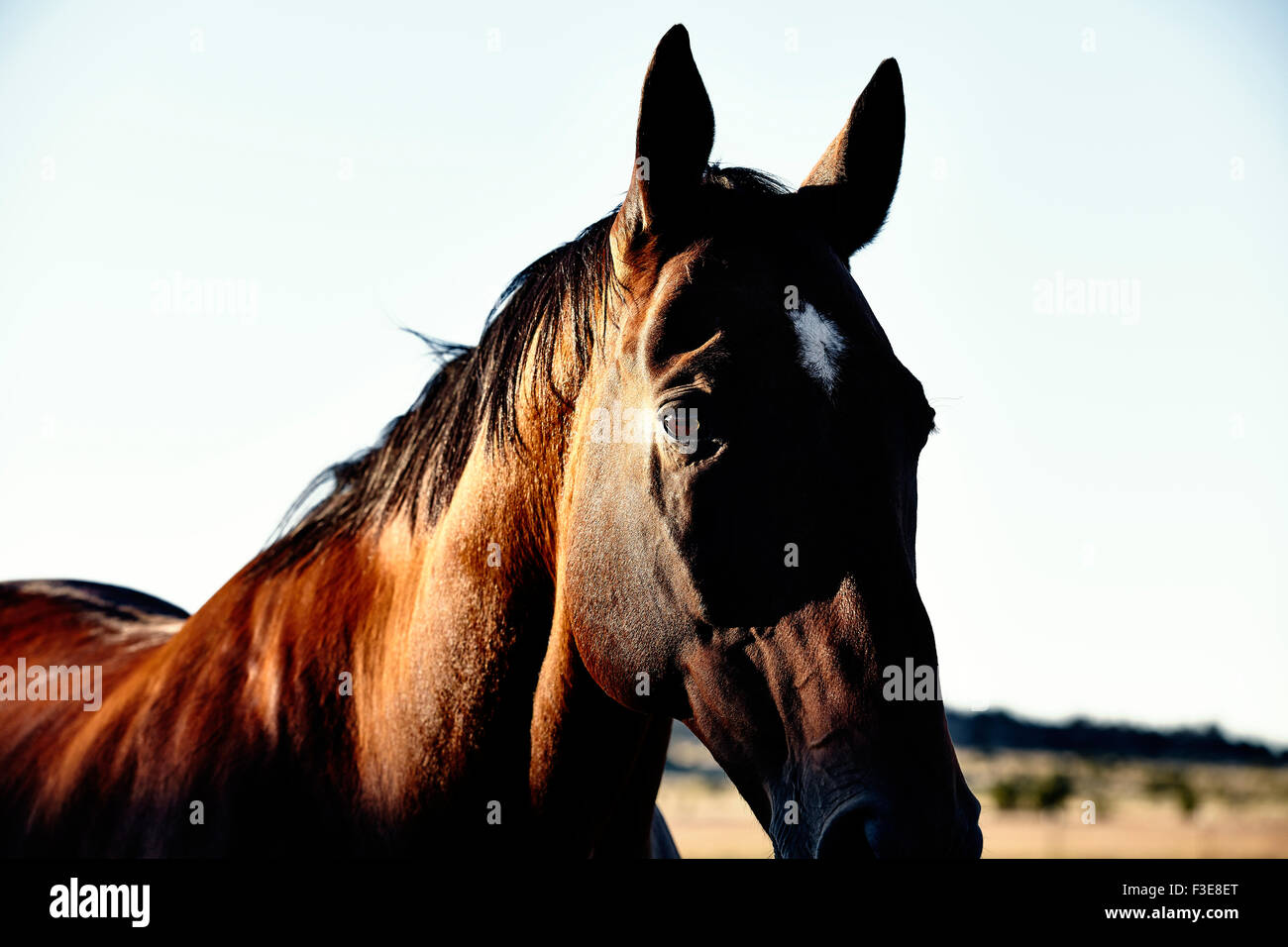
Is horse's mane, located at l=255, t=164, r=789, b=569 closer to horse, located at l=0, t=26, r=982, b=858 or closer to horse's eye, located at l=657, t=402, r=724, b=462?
horse, located at l=0, t=26, r=982, b=858

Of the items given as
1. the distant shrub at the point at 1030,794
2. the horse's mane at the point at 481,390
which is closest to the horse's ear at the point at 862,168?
the horse's mane at the point at 481,390

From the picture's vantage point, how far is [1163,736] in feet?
264

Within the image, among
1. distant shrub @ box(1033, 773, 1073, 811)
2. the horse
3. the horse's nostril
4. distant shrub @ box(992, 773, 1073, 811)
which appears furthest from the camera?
distant shrub @ box(1033, 773, 1073, 811)

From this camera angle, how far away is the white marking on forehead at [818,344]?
2.19 metres

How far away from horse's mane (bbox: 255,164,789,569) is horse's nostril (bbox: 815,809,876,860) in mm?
1255

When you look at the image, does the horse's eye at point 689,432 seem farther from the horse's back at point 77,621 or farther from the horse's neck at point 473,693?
the horse's back at point 77,621

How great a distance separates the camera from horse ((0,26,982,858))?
82.2 inches

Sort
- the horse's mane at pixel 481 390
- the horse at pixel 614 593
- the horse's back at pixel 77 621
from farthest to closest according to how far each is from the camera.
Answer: the horse's back at pixel 77 621 → the horse's mane at pixel 481 390 → the horse at pixel 614 593

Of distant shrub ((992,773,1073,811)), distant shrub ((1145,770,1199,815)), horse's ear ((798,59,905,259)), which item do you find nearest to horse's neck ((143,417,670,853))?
horse's ear ((798,59,905,259))

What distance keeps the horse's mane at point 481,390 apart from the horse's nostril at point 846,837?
1255 mm

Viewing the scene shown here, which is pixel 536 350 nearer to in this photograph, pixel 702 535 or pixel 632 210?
pixel 632 210
